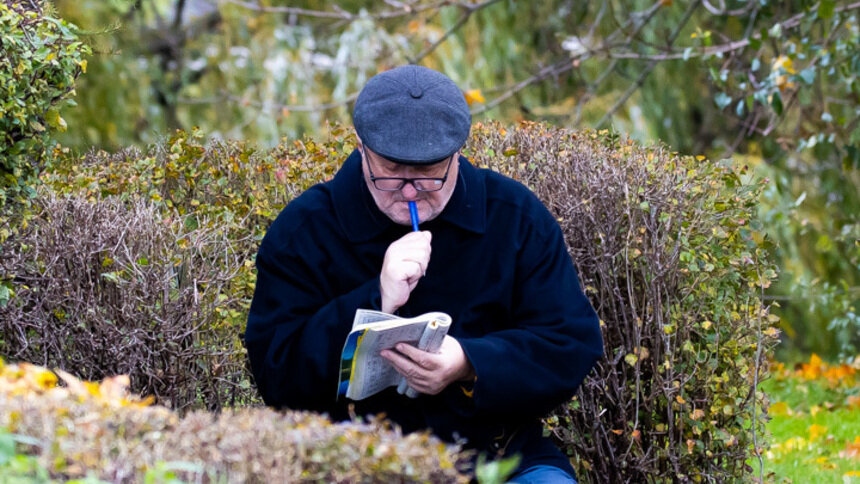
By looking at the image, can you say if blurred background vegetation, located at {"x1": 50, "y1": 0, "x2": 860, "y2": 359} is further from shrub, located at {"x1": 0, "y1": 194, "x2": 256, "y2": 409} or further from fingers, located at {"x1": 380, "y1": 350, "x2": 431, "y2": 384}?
fingers, located at {"x1": 380, "y1": 350, "x2": 431, "y2": 384}

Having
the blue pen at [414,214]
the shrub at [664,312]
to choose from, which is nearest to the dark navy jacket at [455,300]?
the blue pen at [414,214]

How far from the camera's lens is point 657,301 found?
371 centimetres

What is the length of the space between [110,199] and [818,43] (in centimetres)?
487

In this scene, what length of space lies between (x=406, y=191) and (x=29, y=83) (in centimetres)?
123

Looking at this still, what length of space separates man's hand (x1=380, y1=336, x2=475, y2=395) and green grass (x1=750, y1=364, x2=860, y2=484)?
1.93m

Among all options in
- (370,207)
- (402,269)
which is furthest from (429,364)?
(370,207)

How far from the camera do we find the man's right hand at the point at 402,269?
2.64m

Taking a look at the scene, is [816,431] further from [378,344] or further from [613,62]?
[378,344]

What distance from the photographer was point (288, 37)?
976cm

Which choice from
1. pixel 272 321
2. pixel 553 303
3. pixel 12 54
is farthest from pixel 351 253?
pixel 12 54

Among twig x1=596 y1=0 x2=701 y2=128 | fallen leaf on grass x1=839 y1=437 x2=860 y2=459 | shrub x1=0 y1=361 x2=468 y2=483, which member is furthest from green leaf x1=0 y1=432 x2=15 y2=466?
twig x1=596 y1=0 x2=701 y2=128

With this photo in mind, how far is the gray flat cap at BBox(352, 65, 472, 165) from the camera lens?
8.98 ft

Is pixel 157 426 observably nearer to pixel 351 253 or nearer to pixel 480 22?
pixel 351 253

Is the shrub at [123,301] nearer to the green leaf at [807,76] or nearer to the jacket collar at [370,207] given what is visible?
the jacket collar at [370,207]
